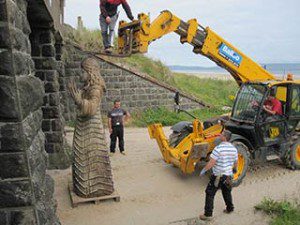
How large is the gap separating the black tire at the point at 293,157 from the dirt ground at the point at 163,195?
178 mm

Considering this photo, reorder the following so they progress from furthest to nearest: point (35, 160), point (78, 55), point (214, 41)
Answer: point (78, 55) → point (214, 41) → point (35, 160)

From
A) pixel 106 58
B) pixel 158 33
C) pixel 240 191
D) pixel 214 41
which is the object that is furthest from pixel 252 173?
pixel 106 58

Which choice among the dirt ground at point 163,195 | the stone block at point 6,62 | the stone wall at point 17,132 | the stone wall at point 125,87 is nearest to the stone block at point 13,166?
the stone wall at point 17,132

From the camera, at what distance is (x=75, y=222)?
22.6 feet

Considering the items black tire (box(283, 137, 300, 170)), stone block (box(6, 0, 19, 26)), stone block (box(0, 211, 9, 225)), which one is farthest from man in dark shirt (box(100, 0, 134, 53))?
stone block (box(0, 211, 9, 225))

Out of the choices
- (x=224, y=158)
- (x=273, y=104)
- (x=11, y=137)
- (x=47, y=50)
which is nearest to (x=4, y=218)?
(x=11, y=137)

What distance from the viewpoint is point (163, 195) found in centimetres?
816

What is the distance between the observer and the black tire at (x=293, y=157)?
9.41 meters

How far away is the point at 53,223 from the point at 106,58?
12003 millimetres

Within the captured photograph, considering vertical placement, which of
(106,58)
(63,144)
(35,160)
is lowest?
(63,144)

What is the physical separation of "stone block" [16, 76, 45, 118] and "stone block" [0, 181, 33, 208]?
0.68m

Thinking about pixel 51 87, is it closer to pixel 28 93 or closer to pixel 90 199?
pixel 90 199

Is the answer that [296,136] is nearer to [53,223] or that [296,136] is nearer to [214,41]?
[214,41]

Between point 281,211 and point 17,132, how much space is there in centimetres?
514
